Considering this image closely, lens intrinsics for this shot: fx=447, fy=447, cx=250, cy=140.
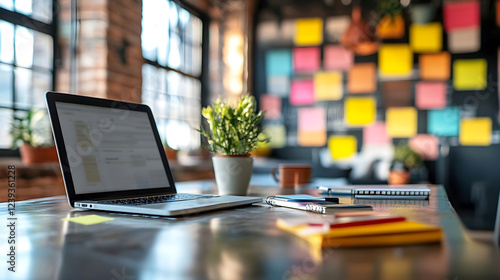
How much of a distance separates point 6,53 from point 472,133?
13.4ft

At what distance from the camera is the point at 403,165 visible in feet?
13.7

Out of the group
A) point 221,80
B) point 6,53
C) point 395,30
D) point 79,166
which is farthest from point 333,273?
point 395,30

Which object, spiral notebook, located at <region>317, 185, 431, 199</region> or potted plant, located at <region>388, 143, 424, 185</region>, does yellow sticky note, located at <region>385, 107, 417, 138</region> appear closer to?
potted plant, located at <region>388, 143, 424, 185</region>

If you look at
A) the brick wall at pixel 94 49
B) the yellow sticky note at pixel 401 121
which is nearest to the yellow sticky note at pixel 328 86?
the yellow sticky note at pixel 401 121

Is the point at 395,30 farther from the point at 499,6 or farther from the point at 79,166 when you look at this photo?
the point at 79,166

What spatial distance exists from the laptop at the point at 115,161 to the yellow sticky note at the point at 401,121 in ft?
12.7

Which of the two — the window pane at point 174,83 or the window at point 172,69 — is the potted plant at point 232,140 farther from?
the window pane at point 174,83

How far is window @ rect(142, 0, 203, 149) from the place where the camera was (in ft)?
12.1

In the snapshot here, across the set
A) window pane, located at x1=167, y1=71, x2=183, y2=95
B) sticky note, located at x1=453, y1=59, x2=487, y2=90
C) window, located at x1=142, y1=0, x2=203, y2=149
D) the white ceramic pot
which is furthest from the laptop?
sticky note, located at x1=453, y1=59, x2=487, y2=90

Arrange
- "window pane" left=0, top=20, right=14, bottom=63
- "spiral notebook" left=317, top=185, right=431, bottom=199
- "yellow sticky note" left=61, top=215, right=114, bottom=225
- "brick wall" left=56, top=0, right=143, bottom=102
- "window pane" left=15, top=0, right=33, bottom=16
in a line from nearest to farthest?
"yellow sticky note" left=61, top=215, right=114, bottom=225
"spiral notebook" left=317, top=185, right=431, bottom=199
"window pane" left=0, top=20, right=14, bottom=63
"window pane" left=15, top=0, right=33, bottom=16
"brick wall" left=56, top=0, right=143, bottom=102

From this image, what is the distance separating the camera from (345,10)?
16.1ft

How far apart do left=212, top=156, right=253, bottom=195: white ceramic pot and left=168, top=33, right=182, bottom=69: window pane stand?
3004 millimetres

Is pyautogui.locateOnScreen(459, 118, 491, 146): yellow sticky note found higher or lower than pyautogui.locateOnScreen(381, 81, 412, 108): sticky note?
lower

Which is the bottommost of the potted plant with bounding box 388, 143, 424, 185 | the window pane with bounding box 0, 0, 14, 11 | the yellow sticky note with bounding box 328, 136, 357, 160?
the potted plant with bounding box 388, 143, 424, 185
